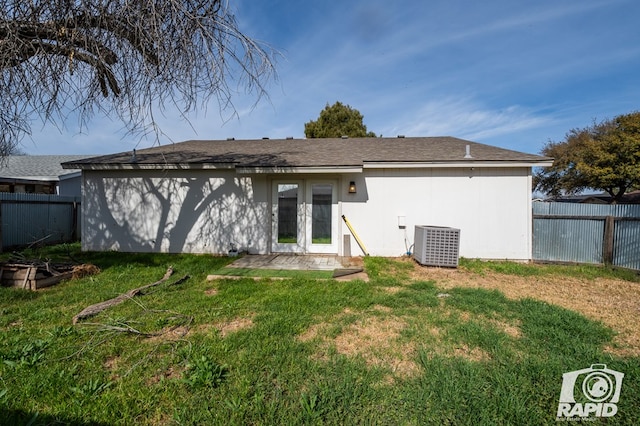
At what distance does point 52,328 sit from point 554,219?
9.58 metres

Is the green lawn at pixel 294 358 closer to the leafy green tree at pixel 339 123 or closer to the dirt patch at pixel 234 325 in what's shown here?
the dirt patch at pixel 234 325

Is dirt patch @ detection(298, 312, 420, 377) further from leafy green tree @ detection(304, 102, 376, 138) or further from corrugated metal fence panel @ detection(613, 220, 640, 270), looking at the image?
leafy green tree @ detection(304, 102, 376, 138)

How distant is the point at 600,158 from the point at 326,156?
19362 millimetres

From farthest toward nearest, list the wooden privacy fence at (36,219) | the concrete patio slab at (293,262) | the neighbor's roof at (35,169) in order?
the neighbor's roof at (35,169) < the wooden privacy fence at (36,219) < the concrete patio slab at (293,262)

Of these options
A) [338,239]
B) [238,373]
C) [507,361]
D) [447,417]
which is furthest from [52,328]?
[338,239]

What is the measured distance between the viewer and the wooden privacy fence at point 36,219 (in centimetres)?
796

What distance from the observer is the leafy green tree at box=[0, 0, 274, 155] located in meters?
3.32

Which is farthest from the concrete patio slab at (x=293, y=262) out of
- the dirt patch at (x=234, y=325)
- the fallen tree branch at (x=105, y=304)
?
the dirt patch at (x=234, y=325)

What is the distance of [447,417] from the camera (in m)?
1.82

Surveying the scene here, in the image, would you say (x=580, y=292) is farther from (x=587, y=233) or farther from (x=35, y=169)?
(x=35, y=169)

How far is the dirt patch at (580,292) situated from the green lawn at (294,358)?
247mm

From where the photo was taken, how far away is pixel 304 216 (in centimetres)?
741

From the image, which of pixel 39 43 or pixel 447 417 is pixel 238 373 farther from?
pixel 39 43

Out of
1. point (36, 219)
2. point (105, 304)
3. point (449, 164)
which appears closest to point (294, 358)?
point (105, 304)
